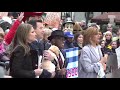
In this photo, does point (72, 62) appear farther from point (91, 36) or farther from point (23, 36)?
point (23, 36)

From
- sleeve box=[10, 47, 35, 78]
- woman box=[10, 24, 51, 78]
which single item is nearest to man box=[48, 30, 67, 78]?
woman box=[10, 24, 51, 78]

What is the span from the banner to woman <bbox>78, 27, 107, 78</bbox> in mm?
72

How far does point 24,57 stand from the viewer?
19.0 ft

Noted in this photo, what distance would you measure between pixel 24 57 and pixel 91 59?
1356mm

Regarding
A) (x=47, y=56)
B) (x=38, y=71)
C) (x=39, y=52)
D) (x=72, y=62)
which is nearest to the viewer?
(x=38, y=71)

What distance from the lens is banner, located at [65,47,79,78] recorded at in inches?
265

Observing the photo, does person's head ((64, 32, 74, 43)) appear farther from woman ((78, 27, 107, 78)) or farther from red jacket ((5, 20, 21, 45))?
red jacket ((5, 20, 21, 45))

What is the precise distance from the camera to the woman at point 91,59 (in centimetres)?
668

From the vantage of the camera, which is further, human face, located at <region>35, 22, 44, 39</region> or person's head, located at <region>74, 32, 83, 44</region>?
person's head, located at <region>74, 32, 83, 44</region>

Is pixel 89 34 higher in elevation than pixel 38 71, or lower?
higher

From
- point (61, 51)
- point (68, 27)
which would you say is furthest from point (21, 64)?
point (68, 27)

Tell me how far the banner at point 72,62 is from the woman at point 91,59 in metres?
0.07
